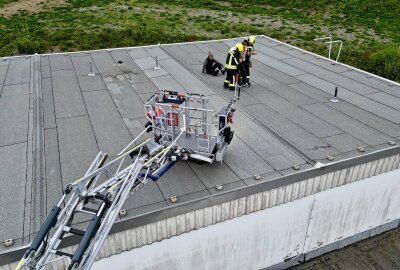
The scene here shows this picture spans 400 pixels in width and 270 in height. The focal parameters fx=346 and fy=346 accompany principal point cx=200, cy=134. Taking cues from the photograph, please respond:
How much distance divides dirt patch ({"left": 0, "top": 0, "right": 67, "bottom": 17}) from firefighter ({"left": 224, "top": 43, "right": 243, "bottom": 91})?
1139 inches

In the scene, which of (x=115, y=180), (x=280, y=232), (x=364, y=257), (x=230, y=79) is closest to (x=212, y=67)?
(x=230, y=79)

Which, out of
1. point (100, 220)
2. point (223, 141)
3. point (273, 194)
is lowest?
point (273, 194)

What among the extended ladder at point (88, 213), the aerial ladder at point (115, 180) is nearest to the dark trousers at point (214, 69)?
the aerial ladder at point (115, 180)

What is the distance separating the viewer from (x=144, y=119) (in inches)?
431

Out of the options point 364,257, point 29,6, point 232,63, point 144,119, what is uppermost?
point 232,63

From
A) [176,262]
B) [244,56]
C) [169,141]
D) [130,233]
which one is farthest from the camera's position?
[244,56]

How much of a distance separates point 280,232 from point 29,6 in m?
36.5

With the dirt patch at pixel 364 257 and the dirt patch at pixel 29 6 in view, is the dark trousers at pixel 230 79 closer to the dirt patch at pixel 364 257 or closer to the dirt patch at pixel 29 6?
the dirt patch at pixel 364 257

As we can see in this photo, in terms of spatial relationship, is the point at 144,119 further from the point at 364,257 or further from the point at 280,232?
the point at 364,257

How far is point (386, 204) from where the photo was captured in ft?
33.2

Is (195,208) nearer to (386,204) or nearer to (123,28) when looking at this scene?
(386,204)

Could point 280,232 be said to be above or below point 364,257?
above

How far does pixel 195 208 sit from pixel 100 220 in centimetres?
297

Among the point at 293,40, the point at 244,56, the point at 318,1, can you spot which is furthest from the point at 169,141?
the point at 318,1
